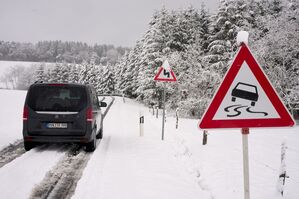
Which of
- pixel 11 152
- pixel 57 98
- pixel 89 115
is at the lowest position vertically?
pixel 11 152

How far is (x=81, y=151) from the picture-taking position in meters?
8.52

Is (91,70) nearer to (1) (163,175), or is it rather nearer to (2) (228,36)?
(2) (228,36)

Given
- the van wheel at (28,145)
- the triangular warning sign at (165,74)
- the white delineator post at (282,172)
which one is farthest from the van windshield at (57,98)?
the white delineator post at (282,172)

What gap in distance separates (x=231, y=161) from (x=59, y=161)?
14.9 feet

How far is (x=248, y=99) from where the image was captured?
3018 mm

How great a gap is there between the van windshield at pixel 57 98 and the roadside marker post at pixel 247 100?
234 inches

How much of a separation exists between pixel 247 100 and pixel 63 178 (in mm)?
4351

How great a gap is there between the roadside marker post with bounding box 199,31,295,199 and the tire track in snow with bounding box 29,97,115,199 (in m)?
3.27

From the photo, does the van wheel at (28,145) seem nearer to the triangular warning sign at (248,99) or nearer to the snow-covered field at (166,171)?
the snow-covered field at (166,171)

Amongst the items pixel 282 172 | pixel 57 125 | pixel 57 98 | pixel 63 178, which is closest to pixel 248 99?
pixel 282 172

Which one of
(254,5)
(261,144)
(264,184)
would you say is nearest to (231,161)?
(264,184)

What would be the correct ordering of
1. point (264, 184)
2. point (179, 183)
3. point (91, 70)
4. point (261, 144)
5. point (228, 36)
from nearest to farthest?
point (264, 184), point (179, 183), point (261, 144), point (228, 36), point (91, 70)

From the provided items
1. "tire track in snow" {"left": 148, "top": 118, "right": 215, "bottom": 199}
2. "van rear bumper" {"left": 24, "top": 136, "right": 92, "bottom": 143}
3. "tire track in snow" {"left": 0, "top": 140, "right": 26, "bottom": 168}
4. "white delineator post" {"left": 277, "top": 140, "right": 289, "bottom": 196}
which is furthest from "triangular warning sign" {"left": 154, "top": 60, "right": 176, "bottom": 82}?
"white delineator post" {"left": 277, "top": 140, "right": 289, "bottom": 196}

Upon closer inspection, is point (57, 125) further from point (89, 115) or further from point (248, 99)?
point (248, 99)
